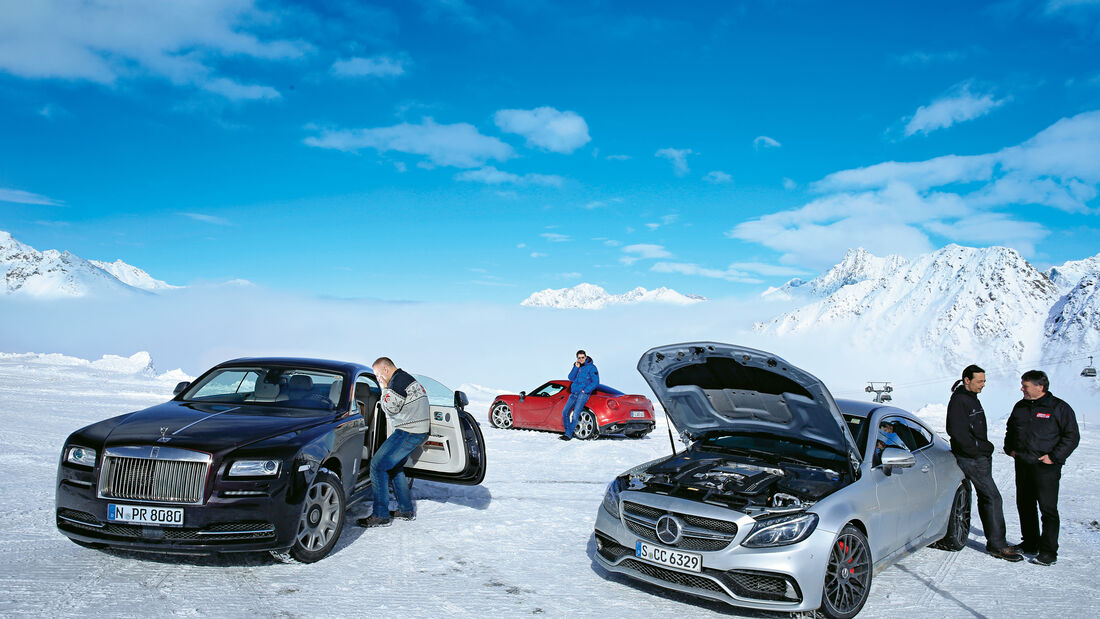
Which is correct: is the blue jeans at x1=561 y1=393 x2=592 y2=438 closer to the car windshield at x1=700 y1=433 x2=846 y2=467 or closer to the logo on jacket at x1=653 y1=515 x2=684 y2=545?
the car windshield at x1=700 y1=433 x2=846 y2=467

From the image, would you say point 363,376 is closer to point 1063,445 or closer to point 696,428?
point 696,428

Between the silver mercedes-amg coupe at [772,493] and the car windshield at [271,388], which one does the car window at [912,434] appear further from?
the car windshield at [271,388]

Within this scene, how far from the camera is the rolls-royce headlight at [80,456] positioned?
16.2 ft

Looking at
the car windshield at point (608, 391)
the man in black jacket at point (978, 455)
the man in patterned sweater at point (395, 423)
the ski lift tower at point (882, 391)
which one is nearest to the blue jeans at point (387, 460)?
the man in patterned sweater at point (395, 423)

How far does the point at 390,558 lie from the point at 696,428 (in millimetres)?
2833

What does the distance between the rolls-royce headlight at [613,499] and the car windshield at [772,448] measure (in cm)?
122

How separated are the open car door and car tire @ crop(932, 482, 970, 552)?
432 centimetres

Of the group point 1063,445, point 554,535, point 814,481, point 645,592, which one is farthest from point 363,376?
point 1063,445

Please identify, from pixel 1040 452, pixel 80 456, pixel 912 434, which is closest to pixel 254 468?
pixel 80 456

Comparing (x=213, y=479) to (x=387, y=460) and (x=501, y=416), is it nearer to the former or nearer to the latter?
(x=387, y=460)

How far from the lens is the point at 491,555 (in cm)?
595

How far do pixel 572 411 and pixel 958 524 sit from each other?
7975 mm

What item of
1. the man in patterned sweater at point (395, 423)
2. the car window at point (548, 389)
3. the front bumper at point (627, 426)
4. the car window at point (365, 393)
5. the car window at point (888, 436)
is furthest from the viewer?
the car window at point (548, 389)

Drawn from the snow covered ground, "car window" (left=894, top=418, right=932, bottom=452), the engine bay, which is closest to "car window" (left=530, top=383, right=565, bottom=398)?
the snow covered ground
